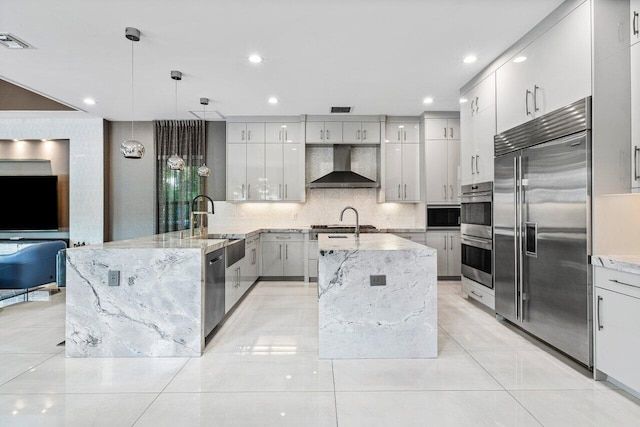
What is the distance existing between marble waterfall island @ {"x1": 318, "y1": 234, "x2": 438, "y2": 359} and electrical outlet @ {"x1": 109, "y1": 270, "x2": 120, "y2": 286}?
1.58m

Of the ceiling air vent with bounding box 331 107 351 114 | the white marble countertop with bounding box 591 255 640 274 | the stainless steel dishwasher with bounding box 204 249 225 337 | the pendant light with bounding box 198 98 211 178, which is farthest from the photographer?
the ceiling air vent with bounding box 331 107 351 114

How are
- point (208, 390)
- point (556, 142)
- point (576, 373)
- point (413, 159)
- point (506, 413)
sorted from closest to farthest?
point (506, 413)
point (208, 390)
point (576, 373)
point (556, 142)
point (413, 159)

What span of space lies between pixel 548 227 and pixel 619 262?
69 cm

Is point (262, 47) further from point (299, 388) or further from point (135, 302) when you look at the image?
point (299, 388)

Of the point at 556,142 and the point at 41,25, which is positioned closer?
the point at 556,142

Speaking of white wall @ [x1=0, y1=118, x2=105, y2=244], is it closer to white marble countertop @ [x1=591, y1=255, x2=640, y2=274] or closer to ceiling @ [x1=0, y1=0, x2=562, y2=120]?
ceiling @ [x1=0, y1=0, x2=562, y2=120]

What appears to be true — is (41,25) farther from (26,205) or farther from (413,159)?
(413,159)

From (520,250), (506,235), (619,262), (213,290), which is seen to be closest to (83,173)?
(213,290)

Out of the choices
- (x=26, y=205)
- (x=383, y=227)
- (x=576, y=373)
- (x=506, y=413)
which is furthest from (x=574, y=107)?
(x=26, y=205)

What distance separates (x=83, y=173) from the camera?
6105 millimetres

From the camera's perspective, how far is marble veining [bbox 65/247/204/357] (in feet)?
9.11

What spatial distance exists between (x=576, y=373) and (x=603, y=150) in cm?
157

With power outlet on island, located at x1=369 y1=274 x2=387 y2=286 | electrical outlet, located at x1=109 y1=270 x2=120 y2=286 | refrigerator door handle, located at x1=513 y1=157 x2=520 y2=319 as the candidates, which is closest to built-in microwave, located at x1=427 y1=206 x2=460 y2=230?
refrigerator door handle, located at x1=513 y1=157 x2=520 y2=319

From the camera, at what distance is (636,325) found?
6.91ft
